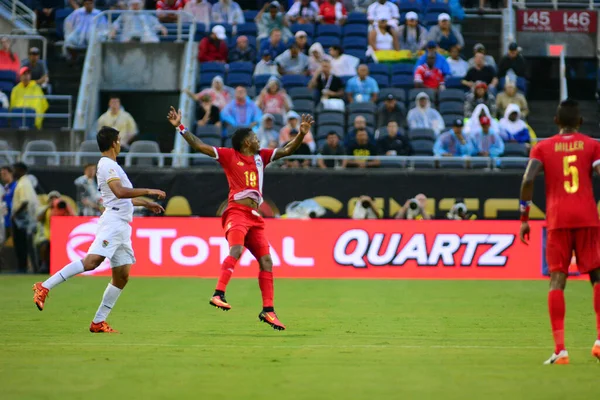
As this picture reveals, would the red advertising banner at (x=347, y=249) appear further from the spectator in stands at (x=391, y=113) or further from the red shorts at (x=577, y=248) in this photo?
the red shorts at (x=577, y=248)

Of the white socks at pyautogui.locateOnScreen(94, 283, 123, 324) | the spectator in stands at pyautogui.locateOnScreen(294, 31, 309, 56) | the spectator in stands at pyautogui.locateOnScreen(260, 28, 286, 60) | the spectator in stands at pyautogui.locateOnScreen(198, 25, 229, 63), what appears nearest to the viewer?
the white socks at pyautogui.locateOnScreen(94, 283, 123, 324)

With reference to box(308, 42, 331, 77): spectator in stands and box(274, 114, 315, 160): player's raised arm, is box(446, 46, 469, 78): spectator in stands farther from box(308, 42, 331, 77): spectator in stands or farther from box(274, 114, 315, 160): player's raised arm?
box(274, 114, 315, 160): player's raised arm

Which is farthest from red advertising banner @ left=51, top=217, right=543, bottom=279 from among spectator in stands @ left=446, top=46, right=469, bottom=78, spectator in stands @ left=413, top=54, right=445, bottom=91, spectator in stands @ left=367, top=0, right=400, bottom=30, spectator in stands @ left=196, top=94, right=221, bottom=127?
spectator in stands @ left=367, top=0, right=400, bottom=30

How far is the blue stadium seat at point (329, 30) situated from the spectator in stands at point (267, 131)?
444 cm

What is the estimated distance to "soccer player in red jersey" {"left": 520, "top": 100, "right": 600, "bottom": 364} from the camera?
862 centimetres

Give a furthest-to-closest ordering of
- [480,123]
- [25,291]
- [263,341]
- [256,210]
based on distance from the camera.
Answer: [480,123] < [25,291] < [256,210] < [263,341]

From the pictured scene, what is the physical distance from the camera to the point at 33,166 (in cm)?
2272

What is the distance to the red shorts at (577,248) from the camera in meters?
8.61

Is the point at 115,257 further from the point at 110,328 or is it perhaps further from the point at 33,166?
the point at 33,166

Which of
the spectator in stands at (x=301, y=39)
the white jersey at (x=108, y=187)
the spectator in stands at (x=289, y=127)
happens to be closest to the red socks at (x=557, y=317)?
the white jersey at (x=108, y=187)

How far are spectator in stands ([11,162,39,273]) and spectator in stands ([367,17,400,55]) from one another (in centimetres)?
886

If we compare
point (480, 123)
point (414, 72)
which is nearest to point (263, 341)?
point (480, 123)

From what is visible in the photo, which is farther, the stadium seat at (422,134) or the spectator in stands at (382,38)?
the spectator in stands at (382,38)

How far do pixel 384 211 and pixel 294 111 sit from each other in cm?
329
